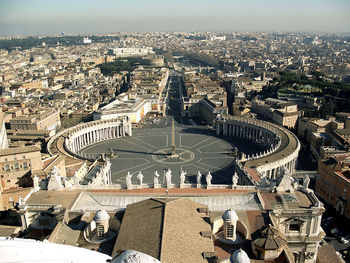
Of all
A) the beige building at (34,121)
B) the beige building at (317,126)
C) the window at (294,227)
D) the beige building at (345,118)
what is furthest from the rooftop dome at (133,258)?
the beige building at (34,121)

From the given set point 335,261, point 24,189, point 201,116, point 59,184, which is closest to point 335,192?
point 335,261

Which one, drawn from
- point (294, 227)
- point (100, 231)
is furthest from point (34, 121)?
point (294, 227)

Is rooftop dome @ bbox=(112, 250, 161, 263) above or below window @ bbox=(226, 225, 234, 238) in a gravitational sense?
above

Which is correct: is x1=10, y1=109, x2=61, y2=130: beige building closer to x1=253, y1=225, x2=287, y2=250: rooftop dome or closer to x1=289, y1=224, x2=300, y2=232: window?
x1=289, y1=224, x2=300, y2=232: window

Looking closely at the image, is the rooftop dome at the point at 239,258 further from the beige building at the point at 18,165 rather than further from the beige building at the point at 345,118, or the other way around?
the beige building at the point at 345,118

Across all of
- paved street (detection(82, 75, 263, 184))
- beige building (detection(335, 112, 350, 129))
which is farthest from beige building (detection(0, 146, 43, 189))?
beige building (detection(335, 112, 350, 129))
